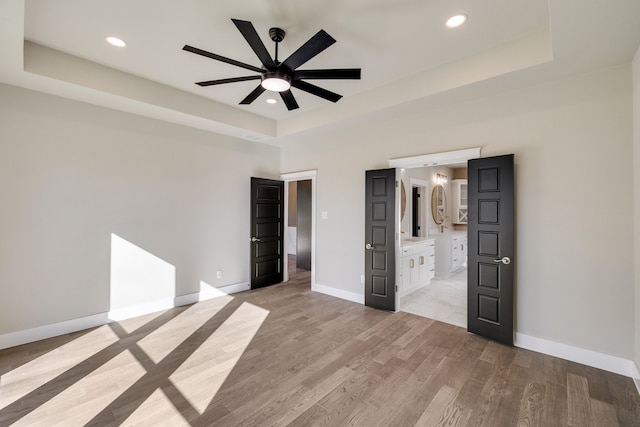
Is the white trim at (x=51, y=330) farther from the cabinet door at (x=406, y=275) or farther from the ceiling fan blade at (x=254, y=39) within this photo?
the cabinet door at (x=406, y=275)

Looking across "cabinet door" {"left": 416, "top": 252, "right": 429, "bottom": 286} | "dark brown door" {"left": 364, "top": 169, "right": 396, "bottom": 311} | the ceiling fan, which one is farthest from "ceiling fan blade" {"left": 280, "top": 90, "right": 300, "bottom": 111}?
"cabinet door" {"left": 416, "top": 252, "right": 429, "bottom": 286}

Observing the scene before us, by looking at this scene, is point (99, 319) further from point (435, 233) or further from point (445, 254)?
point (435, 233)

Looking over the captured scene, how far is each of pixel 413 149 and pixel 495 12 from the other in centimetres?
190

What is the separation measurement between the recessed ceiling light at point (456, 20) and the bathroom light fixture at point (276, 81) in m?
1.52

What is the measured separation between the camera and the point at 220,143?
5.05 meters

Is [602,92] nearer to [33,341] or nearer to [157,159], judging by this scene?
[157,159]

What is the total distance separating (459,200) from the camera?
8.10m

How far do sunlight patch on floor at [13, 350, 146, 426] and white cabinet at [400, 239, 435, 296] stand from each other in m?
3.81

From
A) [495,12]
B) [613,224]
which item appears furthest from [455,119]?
[613,224]

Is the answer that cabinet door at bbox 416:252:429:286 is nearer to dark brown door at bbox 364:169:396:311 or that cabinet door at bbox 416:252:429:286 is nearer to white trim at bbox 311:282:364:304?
dark brown door at bbox 364:169:396:311

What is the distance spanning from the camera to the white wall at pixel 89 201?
3.20 meters

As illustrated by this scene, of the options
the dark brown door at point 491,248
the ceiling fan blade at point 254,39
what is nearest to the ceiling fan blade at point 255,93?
the ceiling fan blade at point 254,39

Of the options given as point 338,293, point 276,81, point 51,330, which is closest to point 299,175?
point 338,293

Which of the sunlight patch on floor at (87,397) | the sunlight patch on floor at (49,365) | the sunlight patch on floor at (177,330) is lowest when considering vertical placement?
the sunlight patch on floor at (87,397)
